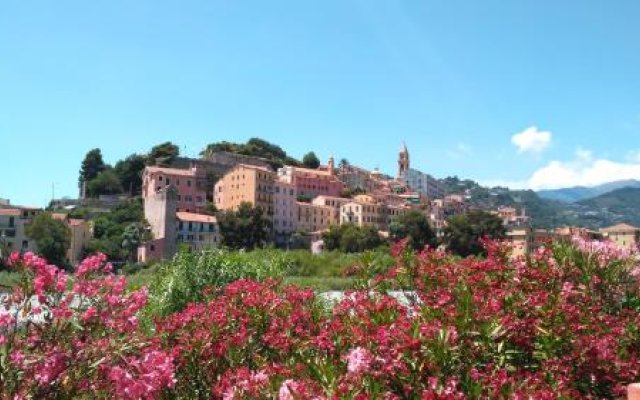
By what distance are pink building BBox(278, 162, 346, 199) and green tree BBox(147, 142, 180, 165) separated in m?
15.7

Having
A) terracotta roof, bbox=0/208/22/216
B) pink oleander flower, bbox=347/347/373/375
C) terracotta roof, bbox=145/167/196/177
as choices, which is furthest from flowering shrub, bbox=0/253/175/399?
terracotta roof, bbox=145/167/196/177

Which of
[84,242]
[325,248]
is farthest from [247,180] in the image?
[84,242]

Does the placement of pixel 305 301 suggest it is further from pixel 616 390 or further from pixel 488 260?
pixel 616 390

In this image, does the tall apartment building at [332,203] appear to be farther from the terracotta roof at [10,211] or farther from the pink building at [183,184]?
the terracotta roof at [10,211]

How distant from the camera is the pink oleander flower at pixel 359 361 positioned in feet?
12.4

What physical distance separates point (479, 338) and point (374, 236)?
2772 inches

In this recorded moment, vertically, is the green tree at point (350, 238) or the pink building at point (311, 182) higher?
the pink building at point (311, 182)

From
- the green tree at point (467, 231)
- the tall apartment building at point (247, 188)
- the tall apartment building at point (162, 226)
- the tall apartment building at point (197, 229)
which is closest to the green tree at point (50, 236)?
the tall apartment building at point (162, 226)

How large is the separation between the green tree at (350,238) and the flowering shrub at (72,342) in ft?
218

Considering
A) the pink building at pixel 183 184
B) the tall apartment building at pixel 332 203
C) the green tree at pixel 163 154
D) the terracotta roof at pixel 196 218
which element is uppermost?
the green tree at pixel 163 154

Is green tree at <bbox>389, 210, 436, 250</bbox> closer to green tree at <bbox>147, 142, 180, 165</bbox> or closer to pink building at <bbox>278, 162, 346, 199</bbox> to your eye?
pink building at <bbox>278, 162, 346, 199</bbox>

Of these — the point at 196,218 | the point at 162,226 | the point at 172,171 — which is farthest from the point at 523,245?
the point at 172,171

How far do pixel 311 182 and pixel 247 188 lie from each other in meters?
17.9

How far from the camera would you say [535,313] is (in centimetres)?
477
